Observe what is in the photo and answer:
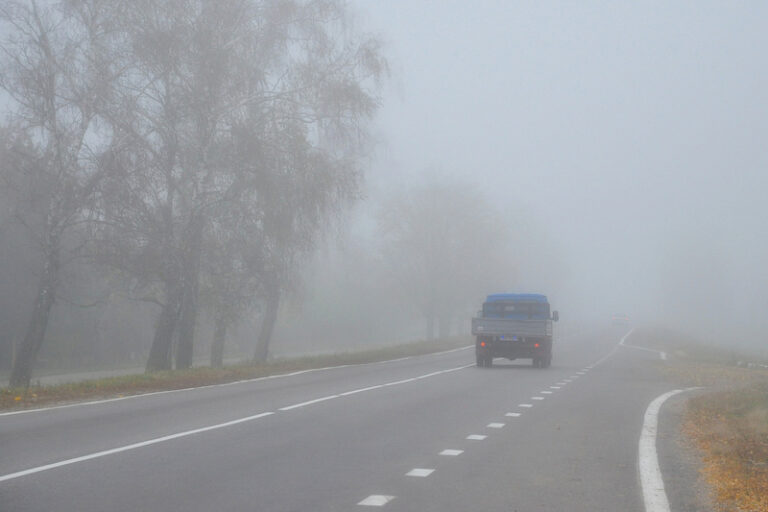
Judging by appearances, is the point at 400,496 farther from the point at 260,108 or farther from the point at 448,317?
the point at 448,317

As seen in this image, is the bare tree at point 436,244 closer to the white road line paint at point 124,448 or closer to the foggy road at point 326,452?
the foggy road at point 326,452

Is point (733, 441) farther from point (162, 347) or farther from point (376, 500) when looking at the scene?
point (162, 347)

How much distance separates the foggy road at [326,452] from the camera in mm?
8445

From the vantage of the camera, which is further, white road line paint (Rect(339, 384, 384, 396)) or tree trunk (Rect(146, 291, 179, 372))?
tree trunk (Rect(146, 291, 179, 372))

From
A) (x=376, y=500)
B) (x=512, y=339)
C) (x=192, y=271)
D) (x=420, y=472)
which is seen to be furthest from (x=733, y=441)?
(x=512, y=339)

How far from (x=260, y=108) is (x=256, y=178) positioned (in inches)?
120

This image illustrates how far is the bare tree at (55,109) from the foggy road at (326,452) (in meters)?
8.38

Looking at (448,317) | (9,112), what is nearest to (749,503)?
(9,112)

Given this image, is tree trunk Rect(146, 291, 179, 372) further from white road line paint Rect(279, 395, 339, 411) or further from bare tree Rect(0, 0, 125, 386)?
white road line paint Rect(279, 395, 339, 411)

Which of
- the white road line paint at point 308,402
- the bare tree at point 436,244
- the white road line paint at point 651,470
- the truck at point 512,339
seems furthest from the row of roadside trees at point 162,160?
the bare tree at point 436,244

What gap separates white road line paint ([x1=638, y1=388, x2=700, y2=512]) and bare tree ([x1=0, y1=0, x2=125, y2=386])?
16406 millimetres

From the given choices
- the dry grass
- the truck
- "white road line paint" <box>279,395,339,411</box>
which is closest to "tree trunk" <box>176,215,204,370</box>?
the truck

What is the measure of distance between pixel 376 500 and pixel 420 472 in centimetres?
160

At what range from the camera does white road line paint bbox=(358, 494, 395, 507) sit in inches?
321
